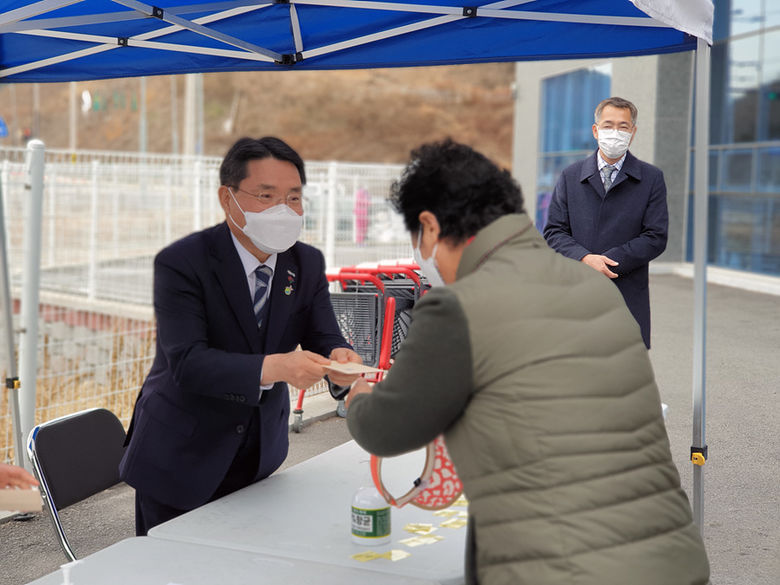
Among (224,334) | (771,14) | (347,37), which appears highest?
(771,14)

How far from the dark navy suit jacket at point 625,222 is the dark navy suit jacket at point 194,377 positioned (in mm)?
2575

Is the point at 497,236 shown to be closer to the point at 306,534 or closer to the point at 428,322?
the point at 428,322

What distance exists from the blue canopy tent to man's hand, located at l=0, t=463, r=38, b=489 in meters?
1.87

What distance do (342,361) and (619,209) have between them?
109 inches

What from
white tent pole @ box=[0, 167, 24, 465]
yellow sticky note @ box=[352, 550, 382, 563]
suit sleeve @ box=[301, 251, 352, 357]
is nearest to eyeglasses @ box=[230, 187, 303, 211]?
suit sleeve @ box=[301, 251, 352, 357]

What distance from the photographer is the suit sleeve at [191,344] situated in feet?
8.32

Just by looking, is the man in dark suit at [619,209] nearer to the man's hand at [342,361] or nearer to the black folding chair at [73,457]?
the man's hand at [342,361]

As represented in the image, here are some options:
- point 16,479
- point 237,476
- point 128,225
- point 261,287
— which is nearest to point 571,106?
point 128,225

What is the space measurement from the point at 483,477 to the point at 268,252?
4.36 feet

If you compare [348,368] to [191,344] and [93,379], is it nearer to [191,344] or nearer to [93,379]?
[191,344]

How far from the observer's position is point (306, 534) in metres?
2.27

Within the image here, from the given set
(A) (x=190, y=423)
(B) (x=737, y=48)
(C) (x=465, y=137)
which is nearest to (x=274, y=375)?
(A) (x=190, y=423)

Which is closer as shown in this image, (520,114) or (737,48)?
(737,48)

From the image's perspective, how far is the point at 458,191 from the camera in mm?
1892
